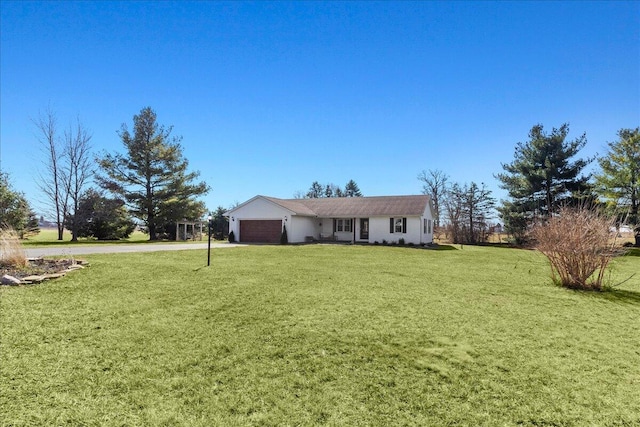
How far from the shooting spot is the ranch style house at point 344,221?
84.3 feet

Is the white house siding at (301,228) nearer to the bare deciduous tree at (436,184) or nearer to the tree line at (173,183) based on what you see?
the tree line at (173,183)

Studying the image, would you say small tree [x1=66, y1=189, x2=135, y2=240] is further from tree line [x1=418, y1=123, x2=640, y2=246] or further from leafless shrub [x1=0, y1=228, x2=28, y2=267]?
tree line [x1=418, y1=123, x2=640, y2=246]

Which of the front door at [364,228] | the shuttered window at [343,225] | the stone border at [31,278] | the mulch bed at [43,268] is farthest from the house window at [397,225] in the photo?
the stone border at [31,278]

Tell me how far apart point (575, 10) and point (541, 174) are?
22202 mm

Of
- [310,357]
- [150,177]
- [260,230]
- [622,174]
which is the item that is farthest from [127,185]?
[622,174]

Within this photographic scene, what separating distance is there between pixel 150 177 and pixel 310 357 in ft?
104

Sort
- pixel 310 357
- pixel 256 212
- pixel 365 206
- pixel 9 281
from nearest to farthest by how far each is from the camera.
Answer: pixel 310 357 → pixel 9 281 → pixel 256 212 → pixel 365 206

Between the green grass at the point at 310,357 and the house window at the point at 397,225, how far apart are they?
1809 cm

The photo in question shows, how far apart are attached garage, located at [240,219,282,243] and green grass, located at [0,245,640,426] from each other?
18.4 m

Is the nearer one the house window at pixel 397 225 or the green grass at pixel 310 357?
the green grass at pixel 310 357

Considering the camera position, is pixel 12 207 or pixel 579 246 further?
pixel 12 207

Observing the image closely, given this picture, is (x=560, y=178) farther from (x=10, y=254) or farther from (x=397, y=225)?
(x=10, y=254)

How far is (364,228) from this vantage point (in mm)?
28000

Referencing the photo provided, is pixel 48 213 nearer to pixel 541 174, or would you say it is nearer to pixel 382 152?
pixel 382 152
